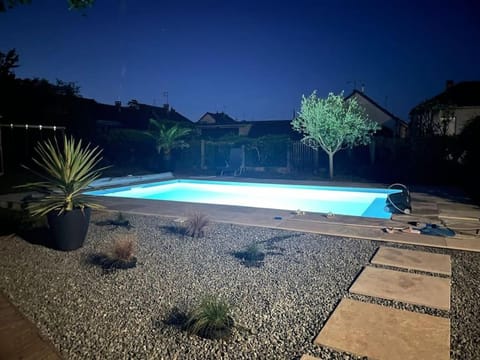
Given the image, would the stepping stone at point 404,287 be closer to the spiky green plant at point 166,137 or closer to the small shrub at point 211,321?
the small shrub at point 211,321

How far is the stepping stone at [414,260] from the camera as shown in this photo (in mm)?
4266

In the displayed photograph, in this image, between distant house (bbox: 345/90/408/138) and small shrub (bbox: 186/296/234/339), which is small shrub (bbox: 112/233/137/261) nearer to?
small shrub (bbox: 186/296/234/339)

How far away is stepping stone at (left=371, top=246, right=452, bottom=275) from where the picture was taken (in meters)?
4.27

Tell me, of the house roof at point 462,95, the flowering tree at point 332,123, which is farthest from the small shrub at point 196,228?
the house roof at point 462,95

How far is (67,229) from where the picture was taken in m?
5.05

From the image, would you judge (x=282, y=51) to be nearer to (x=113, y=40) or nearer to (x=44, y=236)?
(x=113, y=40)

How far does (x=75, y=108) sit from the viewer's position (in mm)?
15305

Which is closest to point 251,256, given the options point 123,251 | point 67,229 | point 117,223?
point 123,251

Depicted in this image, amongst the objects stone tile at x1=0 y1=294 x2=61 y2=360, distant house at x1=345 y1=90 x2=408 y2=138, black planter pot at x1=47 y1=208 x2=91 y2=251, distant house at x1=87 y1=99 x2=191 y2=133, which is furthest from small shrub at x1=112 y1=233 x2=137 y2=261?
distant house at x1=345 y1=90 x2=408 y2=138

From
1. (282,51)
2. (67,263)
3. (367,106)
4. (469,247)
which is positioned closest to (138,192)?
(67,263)

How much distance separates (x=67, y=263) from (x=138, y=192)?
8420 millimetres

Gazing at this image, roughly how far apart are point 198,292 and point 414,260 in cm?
290

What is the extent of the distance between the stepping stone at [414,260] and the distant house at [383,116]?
24496 mm

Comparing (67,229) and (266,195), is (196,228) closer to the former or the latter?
(67,229)
